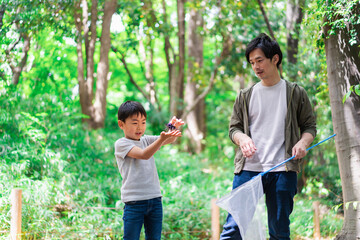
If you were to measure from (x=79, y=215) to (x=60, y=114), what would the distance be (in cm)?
217

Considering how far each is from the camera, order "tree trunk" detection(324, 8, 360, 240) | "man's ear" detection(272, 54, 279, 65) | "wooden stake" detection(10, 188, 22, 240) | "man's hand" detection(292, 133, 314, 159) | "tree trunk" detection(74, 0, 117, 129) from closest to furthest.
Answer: "man's hand" detection(292, 133, 314, 159) < "man's ear" detection(272, 54, 279, 65) < "tree trunk" detection(324, 8, 360, 240) < "wooden stake" detection(10, 188, 22, 240) < "tree trunk" detection(74, 0, 117, 129)

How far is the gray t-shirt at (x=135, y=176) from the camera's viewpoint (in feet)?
9.07

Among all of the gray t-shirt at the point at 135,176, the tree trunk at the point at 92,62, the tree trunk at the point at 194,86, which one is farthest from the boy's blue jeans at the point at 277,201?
the tree trunk at the point at 194,86

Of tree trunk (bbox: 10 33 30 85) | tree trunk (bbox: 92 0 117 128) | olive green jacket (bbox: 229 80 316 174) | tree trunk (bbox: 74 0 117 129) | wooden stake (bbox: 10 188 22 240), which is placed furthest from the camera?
tree trunk (bbox: 92 0 117 128)

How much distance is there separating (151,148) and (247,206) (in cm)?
79

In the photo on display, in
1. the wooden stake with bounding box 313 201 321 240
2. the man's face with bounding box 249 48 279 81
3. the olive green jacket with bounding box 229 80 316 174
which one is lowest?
the wooden stake with bounding box 313 201 321 240

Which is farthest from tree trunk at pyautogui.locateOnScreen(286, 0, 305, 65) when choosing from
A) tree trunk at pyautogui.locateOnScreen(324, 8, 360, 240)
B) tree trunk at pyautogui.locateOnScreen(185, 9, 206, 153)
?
tree trunk at pyautogui.locateOnScreen(324, 8, 360, 240)

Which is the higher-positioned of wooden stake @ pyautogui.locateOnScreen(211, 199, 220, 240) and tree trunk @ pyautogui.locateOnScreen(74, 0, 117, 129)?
tree trunk @ pyautogui.locateOnScreen(74, 0, 117, 129)

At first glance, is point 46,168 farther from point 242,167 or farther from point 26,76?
point 242,167

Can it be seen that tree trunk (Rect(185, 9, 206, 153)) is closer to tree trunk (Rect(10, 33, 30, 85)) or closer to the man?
tree trunk (Rect(10, 33, 30, 85))

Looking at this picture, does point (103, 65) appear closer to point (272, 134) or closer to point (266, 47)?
point (266, 47)

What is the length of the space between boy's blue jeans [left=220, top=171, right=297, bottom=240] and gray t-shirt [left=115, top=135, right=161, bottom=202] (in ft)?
1.96

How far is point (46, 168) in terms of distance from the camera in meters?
5.44

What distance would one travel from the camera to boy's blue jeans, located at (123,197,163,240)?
2.76 meters
